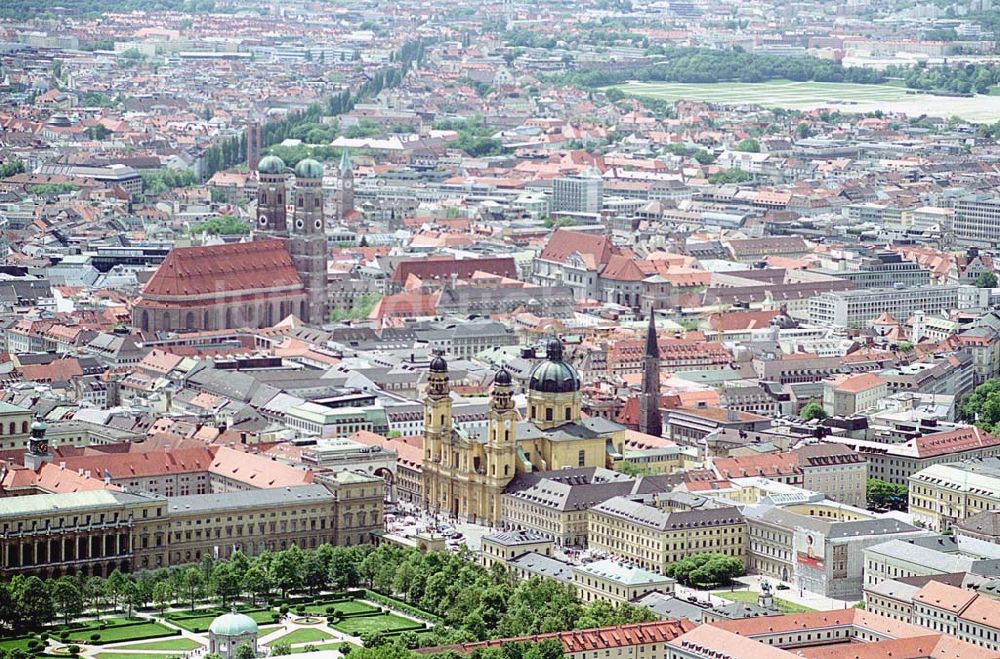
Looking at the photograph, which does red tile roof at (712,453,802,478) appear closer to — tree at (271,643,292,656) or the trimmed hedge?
A: the trimmed hedge

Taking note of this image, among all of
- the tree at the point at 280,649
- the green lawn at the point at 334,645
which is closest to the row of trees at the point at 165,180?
the green lawn at the point at 334,645

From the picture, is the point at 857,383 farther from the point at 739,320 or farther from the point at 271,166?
the point at 271,166

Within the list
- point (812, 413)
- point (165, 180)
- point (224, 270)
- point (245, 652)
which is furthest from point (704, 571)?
point (165, 180)

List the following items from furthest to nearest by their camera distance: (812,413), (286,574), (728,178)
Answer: (728,178)
(812,413)
(286,574)

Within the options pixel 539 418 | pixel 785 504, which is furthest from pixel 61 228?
pixel 785 504

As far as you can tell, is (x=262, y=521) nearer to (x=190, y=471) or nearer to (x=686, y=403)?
(x=190, y=471)

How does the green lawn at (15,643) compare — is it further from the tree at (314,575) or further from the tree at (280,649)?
the tree at (314,575)

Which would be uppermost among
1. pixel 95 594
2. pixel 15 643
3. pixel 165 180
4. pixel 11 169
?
pixel 95 594
